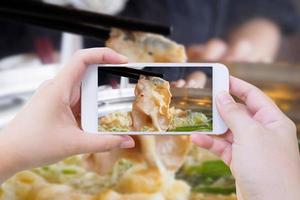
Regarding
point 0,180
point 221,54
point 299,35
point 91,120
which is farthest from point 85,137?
point 299,35

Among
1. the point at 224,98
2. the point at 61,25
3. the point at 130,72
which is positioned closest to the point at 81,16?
the point at 61,25

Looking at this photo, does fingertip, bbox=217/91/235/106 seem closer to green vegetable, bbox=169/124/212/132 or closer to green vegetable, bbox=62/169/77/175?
green vegetable, bbox=169/124/212/132

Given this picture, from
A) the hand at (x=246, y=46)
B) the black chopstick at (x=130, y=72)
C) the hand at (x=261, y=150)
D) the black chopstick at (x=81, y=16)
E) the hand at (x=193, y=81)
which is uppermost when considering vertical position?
the black chopstick at (x=81, y=16)

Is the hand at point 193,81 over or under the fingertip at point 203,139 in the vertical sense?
over

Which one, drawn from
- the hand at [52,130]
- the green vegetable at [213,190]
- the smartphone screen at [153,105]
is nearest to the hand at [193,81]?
the smartphone screen at [153,105]

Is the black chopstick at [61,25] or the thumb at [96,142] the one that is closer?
the thumb at [96,142]

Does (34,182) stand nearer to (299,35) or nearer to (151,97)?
(151,97)

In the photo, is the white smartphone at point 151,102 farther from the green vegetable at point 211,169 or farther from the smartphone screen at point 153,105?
the green vegetable at point 211,169
